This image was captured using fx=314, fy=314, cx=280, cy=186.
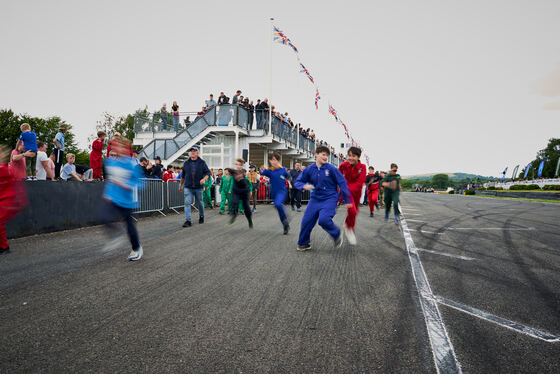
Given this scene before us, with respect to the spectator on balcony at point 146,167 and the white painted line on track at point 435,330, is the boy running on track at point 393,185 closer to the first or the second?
the white painted line on track at point 435,330

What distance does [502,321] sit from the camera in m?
2.91

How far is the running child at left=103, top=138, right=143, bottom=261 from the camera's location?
199 inches

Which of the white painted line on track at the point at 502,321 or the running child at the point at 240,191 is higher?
the running child at the point at 240,191

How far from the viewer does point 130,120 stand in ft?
237

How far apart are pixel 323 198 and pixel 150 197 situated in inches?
318

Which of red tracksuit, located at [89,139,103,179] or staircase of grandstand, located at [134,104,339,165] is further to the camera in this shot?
staircase of grandstand, located at [134,104,339,165]

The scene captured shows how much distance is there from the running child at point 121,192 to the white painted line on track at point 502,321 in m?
4.47

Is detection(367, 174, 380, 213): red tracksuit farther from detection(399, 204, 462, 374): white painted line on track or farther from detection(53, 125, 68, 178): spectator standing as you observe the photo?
detection(53, 125, 68, 178): spectator standing

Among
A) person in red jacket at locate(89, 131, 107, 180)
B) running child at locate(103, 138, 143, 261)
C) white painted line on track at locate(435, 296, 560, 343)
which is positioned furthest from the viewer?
person in red jacket at locate(89, 131, 107, 180)

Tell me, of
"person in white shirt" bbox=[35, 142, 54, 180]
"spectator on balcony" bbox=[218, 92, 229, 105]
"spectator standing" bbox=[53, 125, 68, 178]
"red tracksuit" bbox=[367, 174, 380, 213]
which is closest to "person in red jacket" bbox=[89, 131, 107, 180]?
"spectator standing" bbox=[53, 125, 68, 178]

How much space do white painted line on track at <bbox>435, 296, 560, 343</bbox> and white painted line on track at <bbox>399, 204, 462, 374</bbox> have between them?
0.54 ft

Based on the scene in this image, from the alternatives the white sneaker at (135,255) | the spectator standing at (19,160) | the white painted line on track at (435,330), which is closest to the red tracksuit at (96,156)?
the spectator standing at (19,160)

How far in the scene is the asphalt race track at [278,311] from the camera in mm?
2203

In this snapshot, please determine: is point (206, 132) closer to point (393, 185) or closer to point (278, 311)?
point (393, 185)
